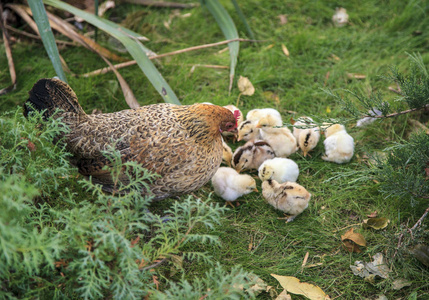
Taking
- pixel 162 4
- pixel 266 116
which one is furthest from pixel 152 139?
pixel 162 4

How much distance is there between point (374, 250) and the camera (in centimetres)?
281

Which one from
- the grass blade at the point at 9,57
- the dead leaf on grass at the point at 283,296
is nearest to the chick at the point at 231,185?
the dead leaf on grass at the point at 283,296

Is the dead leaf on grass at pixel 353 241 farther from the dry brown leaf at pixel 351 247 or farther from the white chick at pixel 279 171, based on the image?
the white chick at pixel 279 171

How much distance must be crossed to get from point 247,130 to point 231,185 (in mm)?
634

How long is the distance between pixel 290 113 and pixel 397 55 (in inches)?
57.3

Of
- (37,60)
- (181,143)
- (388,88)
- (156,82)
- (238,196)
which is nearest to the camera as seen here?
(181,143)

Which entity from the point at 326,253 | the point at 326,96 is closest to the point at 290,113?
the point at 326,96

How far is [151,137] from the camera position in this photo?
2.70 meters

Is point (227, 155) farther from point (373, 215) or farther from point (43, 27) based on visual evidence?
point (43, 27)

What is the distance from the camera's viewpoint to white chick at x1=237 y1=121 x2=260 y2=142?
3514mm

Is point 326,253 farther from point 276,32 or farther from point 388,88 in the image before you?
point 276,32

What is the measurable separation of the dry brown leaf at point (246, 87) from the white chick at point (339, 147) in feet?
3.17

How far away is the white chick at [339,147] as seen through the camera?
11.0 ft

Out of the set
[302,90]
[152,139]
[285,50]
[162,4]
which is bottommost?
[302,90]
